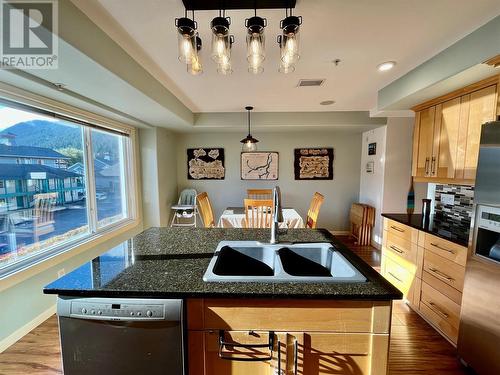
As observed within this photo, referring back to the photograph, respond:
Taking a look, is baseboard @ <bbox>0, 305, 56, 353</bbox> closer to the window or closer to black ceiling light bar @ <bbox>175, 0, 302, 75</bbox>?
the window

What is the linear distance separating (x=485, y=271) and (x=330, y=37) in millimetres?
1834

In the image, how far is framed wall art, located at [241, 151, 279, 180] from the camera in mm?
4574

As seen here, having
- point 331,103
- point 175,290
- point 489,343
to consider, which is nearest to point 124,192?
point 175,290

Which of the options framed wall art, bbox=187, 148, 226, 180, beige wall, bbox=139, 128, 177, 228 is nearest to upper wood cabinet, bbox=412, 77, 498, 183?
framed wall art, bbox=187, 148, 226, 180

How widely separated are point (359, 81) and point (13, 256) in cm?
364

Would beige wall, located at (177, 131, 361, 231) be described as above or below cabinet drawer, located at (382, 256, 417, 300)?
above

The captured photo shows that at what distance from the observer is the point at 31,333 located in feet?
6.40

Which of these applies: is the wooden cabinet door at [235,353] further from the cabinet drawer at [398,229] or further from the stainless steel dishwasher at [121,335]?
the cabinet drawer at [398,229]

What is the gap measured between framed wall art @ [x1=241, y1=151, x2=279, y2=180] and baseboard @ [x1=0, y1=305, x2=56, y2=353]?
3398mm

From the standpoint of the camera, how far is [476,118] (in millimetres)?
1824

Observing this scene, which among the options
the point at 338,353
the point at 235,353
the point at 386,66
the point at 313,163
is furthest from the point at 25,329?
the point at 313,163

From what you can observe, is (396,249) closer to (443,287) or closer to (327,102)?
(443,287)

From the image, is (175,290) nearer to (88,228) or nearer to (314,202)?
(88,228)

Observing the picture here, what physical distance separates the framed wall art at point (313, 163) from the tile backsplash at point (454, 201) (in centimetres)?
210
